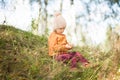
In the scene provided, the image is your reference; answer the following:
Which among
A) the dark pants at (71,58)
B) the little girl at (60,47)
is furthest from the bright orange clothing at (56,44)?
the dark pants at (71,58)

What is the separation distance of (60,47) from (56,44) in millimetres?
132

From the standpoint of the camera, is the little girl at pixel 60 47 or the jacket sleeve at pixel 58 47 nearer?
the little girl at pixel 60 47

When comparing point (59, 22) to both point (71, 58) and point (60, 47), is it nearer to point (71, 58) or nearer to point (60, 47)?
point (60, 47)

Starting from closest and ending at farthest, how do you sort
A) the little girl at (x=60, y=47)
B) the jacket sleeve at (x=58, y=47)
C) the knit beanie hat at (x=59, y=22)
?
1. the little girl at (x=60, y=47)
2. the jacket sleeve at (x=58, y=47)
3. the knit beanie hat at (x=59, y=22)

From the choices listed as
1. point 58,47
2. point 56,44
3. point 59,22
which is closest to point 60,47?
point 58,47

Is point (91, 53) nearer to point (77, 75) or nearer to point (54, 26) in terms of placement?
point (54, 26)

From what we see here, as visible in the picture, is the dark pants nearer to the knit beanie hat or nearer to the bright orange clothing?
the bright orange clothing

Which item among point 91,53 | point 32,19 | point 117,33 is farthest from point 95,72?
point 32,19

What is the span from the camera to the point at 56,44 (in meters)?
5.65

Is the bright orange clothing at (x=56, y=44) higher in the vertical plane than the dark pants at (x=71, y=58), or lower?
higher

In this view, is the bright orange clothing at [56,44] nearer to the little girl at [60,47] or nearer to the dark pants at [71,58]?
the little girl at [60,47]

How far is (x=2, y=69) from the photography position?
467cm

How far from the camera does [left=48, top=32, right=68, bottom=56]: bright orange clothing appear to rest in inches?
219

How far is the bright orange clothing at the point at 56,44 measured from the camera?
556 centimetres
